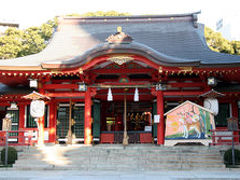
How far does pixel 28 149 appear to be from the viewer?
12.8 meters

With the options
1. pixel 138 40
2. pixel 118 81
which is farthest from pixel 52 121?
pixel 138 40

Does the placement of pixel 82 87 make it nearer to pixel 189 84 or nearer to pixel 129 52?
pixel 129 52

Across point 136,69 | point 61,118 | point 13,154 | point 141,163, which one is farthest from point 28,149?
point 136,69

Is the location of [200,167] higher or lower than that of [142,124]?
lower

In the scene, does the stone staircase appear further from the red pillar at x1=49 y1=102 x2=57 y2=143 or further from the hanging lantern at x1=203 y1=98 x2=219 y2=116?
the red pillar at x1=49 y1=102 x2=57 y2=143

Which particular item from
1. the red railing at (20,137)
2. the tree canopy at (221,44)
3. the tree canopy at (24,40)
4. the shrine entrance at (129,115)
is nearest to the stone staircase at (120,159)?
the red railing at (20,137)

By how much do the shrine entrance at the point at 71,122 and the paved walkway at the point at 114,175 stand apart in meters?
5.13

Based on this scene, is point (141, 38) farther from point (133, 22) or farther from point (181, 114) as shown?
point (181, 114)

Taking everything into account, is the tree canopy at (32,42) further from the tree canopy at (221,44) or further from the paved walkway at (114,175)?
the paved walkway at (114,175)

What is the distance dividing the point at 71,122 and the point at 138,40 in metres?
6.60

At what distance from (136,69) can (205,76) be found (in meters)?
3.32

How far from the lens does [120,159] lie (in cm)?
1153

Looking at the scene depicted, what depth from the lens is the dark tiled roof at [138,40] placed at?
13104 mm

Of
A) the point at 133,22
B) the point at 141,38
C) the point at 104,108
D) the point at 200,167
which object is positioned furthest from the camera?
the point at 133,22
